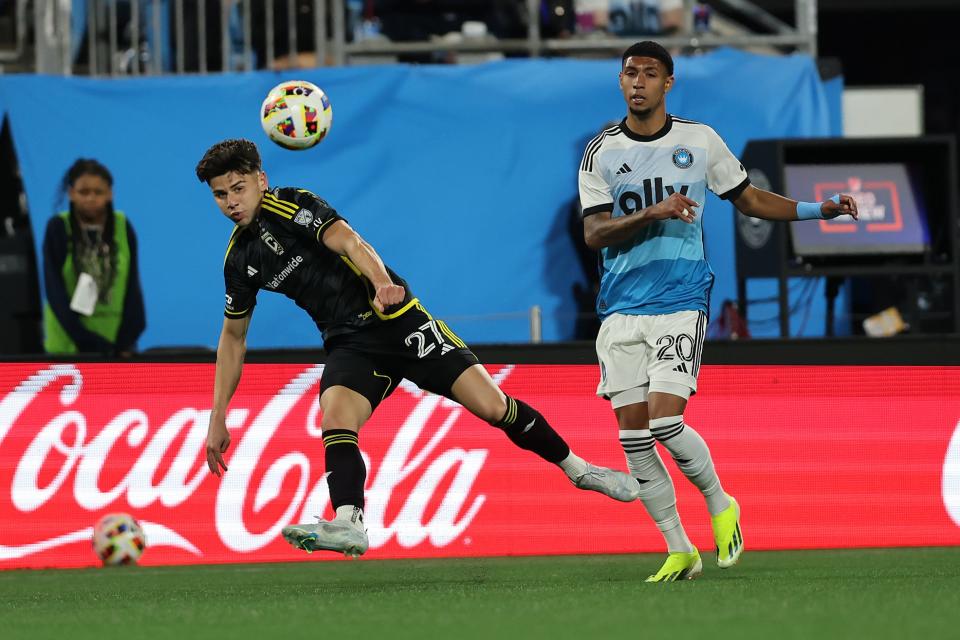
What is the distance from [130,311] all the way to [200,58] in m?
2.93

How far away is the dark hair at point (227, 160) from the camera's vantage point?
701 cm

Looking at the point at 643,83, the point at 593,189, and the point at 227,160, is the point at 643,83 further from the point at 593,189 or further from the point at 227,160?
the point at 227,160

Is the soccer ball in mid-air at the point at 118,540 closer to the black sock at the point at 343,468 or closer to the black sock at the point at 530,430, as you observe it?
the black sock at the point at 343,468

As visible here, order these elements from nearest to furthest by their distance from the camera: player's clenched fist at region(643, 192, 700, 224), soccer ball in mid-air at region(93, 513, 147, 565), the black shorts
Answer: player's clenched fist at region(643, 192, 700, 224) → the black shorts → soccer ball in mid-air at region(93, 513, 147, 565)

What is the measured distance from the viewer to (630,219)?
682 centimetres

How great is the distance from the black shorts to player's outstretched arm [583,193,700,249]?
883 mm

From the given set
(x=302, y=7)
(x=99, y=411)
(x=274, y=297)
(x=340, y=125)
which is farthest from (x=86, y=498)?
(x=302, y=7)

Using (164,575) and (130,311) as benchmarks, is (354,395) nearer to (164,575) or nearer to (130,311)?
(164,575)

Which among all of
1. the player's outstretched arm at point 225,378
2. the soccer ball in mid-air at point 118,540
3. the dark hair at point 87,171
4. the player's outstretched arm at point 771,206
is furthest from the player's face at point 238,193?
the dark hair at point 87,171

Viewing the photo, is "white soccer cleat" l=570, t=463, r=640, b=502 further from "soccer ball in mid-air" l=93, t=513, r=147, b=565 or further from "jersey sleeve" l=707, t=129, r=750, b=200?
"soccer ball in mid-air" l=93, t=513, r=147, b=565

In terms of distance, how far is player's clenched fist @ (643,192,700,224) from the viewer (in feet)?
21.7

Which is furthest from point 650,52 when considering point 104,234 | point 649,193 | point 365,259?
point 104,234

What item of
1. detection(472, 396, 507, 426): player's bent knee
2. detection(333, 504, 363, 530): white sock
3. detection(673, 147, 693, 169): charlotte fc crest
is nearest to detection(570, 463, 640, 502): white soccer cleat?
detection(472, 396, 507, 426): player's bent knee

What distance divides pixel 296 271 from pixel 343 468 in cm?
99
